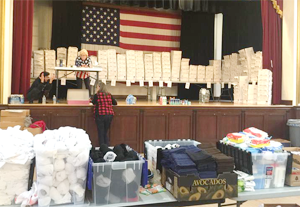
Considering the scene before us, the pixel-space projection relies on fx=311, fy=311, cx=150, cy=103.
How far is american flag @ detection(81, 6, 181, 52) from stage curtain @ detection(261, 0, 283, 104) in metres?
3.55

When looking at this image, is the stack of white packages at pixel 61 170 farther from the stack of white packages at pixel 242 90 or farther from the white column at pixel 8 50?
the stack of white packages at pixel 242 90

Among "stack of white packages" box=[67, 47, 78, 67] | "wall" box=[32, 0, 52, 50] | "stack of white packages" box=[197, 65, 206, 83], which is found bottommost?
"stack of white packages" box=[197, 65, 206, 83]

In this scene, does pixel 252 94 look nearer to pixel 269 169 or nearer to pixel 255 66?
pixel 255 66

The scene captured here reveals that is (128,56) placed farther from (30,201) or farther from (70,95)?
(30,201)

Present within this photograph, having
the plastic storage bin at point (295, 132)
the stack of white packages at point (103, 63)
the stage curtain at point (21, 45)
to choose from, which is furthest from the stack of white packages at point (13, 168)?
the plastic storage bin at point (295, 132)

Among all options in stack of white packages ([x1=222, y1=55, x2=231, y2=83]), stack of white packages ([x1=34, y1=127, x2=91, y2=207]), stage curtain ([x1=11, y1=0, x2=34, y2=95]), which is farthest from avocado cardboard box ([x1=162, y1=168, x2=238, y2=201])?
stack of white packages ([x1=222, y1=55, x2=231, y2=83])

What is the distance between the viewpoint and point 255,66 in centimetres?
827

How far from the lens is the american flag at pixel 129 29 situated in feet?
31.1

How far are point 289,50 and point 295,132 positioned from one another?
2.09 metres

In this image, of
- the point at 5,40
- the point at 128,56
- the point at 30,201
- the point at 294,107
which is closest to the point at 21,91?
the point at 5,40

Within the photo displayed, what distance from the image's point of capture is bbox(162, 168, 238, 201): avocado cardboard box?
1964 mm

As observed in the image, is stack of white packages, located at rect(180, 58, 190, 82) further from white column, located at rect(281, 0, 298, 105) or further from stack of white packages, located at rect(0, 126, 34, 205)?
stack of white packages, located at rect(0, 126, 34, 205)

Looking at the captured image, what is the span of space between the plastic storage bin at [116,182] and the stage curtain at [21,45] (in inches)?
207

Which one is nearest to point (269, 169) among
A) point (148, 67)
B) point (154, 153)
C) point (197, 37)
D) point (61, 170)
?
point (154, 153)
